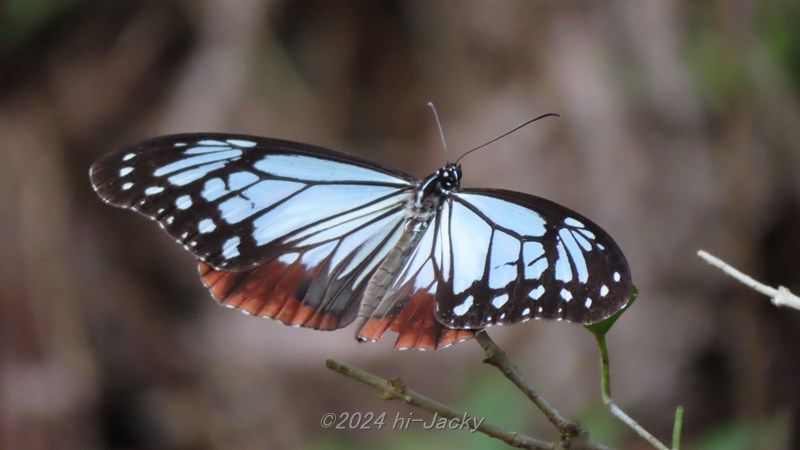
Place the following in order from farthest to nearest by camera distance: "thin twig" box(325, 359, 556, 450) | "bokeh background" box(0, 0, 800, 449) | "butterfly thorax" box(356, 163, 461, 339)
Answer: "bokeh background" box(0, 0, 800, 449) < "butterfly thorax" box(356, 163, 461, 339) < "thin twig" box(325, 359, 556, 450)

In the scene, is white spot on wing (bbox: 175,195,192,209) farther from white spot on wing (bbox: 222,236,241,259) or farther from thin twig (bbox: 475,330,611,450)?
thin twig (bbox: 475,330,611,450)

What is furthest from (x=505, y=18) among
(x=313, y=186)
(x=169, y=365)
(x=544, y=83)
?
(x=313, y=186)

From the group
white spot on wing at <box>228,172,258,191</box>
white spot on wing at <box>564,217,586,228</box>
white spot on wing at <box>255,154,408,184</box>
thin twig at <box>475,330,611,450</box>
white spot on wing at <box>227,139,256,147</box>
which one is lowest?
thin twig at <box>475,330,611,450</box>

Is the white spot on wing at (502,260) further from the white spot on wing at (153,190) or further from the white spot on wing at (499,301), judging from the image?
the white spot on wing at (153,190)

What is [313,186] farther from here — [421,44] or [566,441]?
[421,44]

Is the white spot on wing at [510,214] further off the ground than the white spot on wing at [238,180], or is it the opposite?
the white spot on wing at [510,214]

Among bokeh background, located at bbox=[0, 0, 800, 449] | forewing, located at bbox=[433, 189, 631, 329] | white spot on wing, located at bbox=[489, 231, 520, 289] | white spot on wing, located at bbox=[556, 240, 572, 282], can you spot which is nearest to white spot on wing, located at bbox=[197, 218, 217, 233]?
forewing, located at bbox=[433, 189, 631, 329]

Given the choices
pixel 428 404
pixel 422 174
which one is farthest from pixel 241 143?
pixel 422 174

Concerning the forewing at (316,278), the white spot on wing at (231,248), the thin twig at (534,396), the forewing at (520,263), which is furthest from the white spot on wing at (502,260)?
the white spot on wing at (231,248)
